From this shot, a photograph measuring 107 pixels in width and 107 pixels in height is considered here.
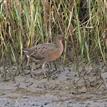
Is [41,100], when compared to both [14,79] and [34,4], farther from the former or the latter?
[34,4]

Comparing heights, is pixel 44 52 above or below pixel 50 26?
below

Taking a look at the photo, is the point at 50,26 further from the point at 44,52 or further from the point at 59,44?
the point at 44,52

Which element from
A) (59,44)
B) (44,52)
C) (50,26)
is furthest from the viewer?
(50,26)

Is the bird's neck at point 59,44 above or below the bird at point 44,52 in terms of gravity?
above

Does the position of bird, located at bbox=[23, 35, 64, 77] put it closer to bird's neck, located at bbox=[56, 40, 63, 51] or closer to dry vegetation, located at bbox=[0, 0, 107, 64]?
bird's neck, located at bbox=[56, 40, 63, 51]

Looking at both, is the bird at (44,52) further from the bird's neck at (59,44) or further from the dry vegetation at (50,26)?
the dry vegetation at (50,26)

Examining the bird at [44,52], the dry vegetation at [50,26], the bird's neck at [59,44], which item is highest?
the dry vegetation at [50,26]

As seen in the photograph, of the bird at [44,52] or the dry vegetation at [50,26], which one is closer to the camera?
the bird at [44,52]

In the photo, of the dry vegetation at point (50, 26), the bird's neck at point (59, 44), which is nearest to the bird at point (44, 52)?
the bird's neck at point (59, 44)

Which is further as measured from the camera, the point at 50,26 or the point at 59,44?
the point at 50,26

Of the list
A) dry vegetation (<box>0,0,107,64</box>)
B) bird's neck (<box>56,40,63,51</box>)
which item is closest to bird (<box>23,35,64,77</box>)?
bird's neck (<box>56,40,63,51</box>)

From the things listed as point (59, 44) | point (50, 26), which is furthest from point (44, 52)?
point (50, 26)

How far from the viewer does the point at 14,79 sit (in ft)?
22.4

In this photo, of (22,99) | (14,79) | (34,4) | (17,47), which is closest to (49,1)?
(34,4)
